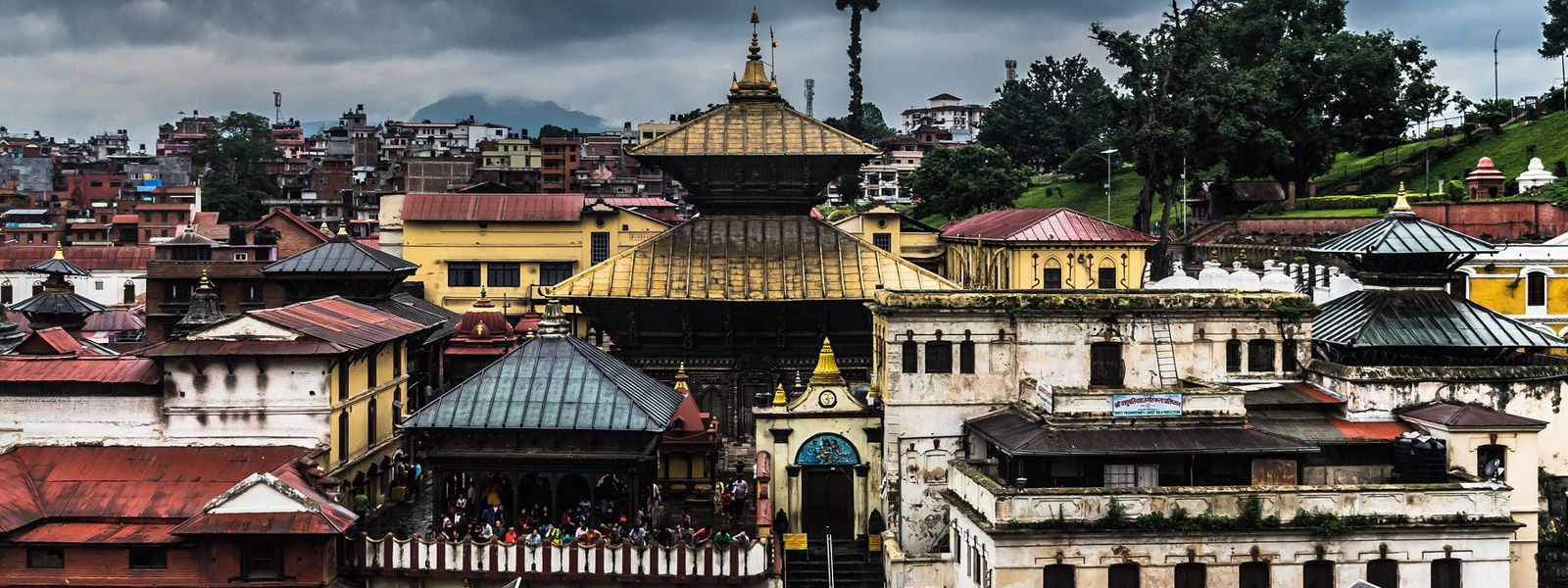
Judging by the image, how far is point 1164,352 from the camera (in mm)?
41719

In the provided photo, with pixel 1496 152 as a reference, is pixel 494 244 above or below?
below

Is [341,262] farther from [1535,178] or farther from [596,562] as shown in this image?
[1535,178]

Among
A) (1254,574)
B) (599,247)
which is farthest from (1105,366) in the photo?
(599,247)

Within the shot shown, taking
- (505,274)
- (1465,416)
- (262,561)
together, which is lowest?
(262,561)

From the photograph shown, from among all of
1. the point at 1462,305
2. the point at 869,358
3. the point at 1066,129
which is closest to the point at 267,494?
the point at 869,358

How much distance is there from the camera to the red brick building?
37438 mm

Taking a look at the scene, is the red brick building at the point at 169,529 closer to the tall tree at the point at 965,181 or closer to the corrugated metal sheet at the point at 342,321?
the corrugated metal sheet at the point at 342,321

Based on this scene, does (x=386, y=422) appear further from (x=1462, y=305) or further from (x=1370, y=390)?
(x=1462, y=305)

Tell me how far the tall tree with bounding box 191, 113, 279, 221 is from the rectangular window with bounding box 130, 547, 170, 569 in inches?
4639

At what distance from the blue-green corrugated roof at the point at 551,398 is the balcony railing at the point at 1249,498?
9744 mm

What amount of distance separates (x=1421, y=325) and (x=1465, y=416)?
4.58 metres

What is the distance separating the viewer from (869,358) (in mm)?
53281

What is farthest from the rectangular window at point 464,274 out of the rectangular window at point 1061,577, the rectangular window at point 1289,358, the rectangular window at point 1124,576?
the rectangular window at point 1124,576

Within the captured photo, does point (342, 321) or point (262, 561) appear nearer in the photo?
point (262, 561)
